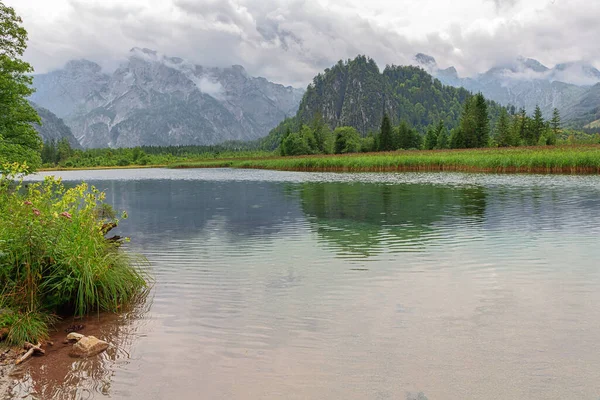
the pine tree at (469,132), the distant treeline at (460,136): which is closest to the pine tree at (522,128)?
the distant treeline at (460,136)

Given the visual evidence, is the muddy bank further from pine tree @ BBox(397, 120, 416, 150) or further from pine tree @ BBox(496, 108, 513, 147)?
pine tree @ BBox(397, 120, 416, 150)

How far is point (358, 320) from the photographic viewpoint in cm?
1055

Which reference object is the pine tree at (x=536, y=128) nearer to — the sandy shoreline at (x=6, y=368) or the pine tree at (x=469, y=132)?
the pine tree at (x=469, y=132)

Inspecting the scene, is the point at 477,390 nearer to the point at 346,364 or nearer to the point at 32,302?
the point at 346,364

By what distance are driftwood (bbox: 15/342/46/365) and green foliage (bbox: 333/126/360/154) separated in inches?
6173

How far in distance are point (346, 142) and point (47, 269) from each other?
15791 cm

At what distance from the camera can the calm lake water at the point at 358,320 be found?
7.56m

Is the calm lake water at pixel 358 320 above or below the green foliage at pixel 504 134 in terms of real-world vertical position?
below

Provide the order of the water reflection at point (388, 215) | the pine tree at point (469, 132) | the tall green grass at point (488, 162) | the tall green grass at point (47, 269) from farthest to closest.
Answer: the pine tree at point (469, 132)
the tall green grass at point (488, 162)
the water reflection at point (388, 215)
the tall green grass at point (47, 269)

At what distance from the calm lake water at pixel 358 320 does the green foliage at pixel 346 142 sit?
14162 cm

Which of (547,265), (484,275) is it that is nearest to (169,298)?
(484,275)

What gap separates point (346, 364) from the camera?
8.27 m

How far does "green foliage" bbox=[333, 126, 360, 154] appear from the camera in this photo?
16362 centimetres

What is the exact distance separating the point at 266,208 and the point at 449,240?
17.8 meters
